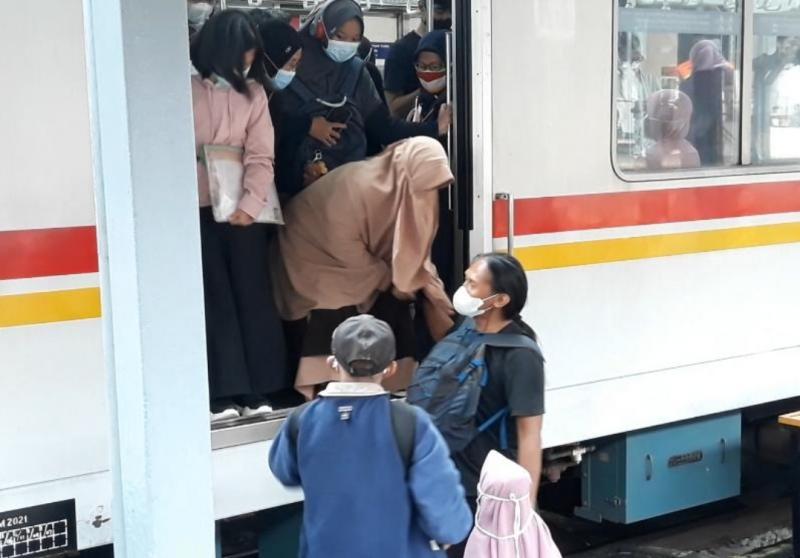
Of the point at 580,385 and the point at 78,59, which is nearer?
the point at 78,59

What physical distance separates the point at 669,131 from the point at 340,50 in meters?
1.33

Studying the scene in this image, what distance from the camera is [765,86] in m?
4.62

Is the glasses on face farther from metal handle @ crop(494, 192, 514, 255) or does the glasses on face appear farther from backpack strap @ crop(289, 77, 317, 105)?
metal handle @ crop(494, 192, 514, 255)

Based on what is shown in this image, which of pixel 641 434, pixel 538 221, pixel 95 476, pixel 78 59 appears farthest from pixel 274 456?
pixel 641 434

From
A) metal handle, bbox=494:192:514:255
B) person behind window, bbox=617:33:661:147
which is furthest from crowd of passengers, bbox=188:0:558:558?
person behind window, bbox=617:33:661:147

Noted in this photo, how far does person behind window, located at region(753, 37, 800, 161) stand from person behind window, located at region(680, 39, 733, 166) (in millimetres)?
146

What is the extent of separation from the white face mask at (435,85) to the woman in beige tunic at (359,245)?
51cm

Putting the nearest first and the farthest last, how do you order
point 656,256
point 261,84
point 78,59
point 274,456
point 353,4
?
point 274,456 → point 78,59 → point 261,84 → point 353,4 → point 656,256

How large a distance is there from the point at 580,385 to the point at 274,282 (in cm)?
116

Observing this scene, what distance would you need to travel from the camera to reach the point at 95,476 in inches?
123

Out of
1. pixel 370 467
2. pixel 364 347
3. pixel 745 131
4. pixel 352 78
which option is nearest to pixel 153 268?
pixel 364 347

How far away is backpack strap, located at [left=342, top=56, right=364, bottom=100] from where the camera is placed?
4.05 metres

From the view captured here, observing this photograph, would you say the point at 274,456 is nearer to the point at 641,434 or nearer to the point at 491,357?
the point at 491,357

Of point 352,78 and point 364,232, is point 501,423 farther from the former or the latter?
point 352,78
